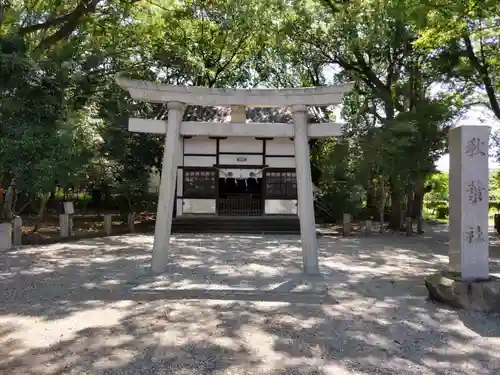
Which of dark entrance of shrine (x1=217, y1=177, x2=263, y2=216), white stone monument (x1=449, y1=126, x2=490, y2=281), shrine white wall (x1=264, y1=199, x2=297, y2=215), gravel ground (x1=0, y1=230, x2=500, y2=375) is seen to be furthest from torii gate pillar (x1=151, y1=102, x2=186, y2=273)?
shrine white wall (x1=264, y1=199, x2=297, y2=215)

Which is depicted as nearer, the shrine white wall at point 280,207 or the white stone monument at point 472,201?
the white stone monument at point 472,201

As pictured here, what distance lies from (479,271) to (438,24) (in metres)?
6.73

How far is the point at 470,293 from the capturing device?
5535mm

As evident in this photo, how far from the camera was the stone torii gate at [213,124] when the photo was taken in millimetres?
7328

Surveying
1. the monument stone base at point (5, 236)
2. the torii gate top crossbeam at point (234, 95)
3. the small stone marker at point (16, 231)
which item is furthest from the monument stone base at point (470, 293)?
the small stone marker at point (16, 231)

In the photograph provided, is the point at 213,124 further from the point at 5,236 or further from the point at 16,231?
the point at 16,231

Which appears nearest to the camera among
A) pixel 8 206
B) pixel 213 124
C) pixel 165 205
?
pixel 165 205

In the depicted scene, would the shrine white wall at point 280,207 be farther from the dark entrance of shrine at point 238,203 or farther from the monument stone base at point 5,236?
the monument stone base at point 5,236

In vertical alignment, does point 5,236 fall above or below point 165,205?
below

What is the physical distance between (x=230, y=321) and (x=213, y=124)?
12.7 ft

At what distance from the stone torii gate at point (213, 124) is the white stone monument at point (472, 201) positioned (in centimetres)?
225

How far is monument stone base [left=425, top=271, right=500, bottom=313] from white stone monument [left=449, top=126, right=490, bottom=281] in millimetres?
199

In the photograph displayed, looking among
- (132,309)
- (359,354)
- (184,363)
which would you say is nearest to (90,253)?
(132,309)

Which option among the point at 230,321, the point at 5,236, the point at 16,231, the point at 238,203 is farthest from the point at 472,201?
the point at 238,203
